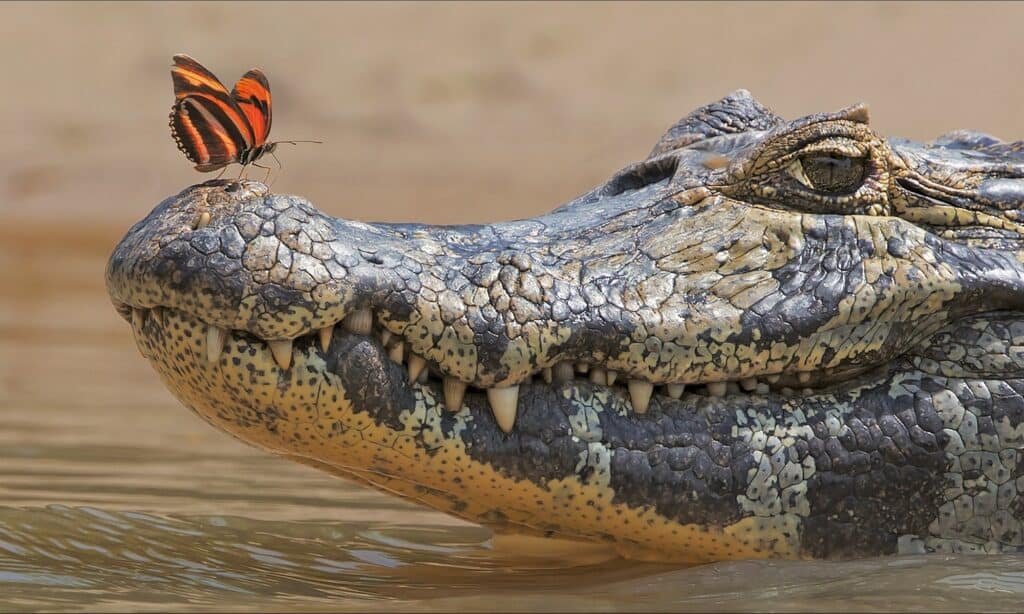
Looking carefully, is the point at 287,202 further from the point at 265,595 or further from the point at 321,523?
the point at 321,523

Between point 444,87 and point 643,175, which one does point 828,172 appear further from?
point 444,87

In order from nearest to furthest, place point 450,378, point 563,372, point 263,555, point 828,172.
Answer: point 450,378, point 563,372, point 828,172, point 263,555

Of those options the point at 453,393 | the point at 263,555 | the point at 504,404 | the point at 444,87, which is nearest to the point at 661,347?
the point at 504,404

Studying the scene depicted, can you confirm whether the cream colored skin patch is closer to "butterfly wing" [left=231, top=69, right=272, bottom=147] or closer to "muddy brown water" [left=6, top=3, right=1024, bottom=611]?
"muddy brown water" [left=6, top=3, right=1024, bottom=611]

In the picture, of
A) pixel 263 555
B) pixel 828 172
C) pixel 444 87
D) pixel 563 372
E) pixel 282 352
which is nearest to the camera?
pixel 282 352

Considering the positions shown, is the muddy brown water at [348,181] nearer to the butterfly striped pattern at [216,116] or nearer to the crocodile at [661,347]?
the crocodile at [661,347]

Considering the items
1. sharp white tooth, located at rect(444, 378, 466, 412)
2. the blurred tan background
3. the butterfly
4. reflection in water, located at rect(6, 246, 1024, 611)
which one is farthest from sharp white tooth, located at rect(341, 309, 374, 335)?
the blurred tan background
